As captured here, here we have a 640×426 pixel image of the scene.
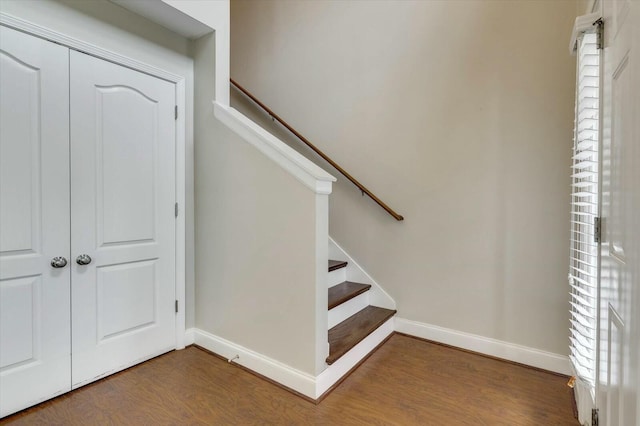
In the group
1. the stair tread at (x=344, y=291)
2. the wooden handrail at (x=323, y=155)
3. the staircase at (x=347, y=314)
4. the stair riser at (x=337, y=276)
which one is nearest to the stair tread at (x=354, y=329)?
the staircase at (x=347, y=314)

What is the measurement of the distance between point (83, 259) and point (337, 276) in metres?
1.93

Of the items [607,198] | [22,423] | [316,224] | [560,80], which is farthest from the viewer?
[560,80]

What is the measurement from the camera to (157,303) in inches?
94.0

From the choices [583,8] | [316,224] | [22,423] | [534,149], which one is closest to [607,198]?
[534,149]

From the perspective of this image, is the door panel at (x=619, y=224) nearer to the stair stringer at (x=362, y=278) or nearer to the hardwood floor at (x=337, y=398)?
the hardwood floor at (x=337, y=398)

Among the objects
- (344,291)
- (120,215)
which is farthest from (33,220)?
(344,291)

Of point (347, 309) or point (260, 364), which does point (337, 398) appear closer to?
point (260, 364)

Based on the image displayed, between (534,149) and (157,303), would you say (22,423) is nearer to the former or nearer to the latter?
(157,303)

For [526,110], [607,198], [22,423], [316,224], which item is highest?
[526,110]

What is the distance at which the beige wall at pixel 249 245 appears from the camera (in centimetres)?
197

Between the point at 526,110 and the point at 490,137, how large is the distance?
0.92 feet

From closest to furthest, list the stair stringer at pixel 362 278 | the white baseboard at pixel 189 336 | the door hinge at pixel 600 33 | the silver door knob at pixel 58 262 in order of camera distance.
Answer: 1. the door hinge at pixel 600 33
2. the silver door knob at pixel 58 262
3. the white baseboard at pixel 189 336
4. the stair stringer at pixel 362 278

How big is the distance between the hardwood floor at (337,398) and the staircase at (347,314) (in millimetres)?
211

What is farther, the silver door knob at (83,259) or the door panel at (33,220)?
the silver door knob at (83,259)
